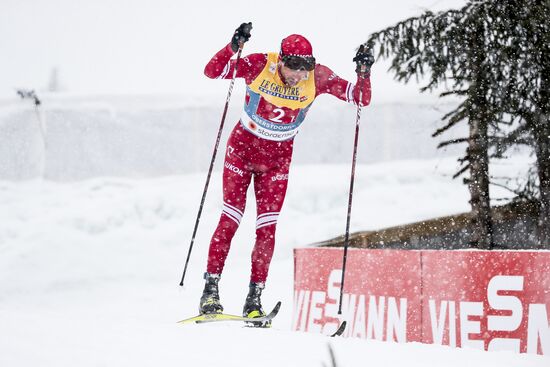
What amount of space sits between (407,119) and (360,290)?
30.9ft

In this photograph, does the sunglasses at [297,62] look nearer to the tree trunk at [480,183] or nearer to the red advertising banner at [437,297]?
the red advertising banner at [437,297]

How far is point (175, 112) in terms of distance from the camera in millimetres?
15461

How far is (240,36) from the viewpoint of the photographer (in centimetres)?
Answer: 456

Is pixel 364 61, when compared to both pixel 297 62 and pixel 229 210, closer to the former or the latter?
pixel 297 62

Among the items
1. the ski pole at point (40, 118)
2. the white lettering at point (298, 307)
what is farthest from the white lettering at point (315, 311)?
the ski pole at point (40, 118)

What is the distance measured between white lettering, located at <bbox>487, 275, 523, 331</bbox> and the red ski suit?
6.51 feet

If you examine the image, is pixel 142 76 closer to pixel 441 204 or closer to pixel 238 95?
pixel 238 95

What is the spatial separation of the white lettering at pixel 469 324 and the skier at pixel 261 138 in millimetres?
1851

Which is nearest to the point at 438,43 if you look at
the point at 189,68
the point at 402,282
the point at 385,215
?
the point at 402,282

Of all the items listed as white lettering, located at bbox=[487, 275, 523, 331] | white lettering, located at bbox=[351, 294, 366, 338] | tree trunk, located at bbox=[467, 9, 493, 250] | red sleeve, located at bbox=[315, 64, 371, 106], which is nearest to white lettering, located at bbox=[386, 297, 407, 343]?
white lettering, located at bbox=[351, 294, 366, 338]

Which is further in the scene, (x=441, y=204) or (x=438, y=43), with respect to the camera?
(x=441, y=204)

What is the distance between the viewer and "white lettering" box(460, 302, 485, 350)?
512 cm

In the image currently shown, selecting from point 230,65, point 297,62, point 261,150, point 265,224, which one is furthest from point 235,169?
point 297,62

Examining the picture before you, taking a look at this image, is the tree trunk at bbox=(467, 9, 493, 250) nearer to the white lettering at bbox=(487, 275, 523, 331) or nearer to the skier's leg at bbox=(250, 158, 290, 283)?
the white lettering at bbox=(487, 275, 523, 331)
